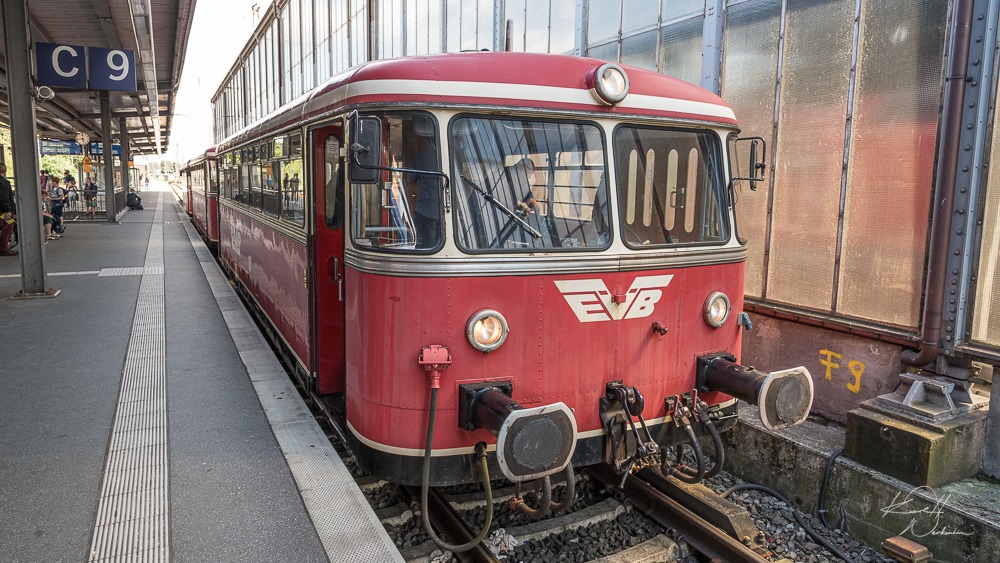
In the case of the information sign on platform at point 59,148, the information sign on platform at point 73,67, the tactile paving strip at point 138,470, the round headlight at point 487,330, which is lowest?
the tactile paving strip at point 138,470

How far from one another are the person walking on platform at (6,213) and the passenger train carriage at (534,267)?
12006 millimetres

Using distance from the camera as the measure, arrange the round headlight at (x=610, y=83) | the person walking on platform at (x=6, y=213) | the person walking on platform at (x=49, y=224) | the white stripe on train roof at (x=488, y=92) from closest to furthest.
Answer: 1. the white stripe on train roof at (x=488, y=92)
2. the round headlight at (x=610, y=83)
3. the person walking on platform at (x=6, y=213)
4. the person walking on platform at (x=49, y=224)

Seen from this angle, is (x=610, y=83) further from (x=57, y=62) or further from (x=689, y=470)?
(x=57, y=62)

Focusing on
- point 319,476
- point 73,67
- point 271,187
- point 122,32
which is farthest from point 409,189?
point 122,32

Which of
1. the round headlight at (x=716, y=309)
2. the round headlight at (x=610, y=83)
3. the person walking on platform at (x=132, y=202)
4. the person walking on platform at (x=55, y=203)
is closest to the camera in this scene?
the round headlight at (x=610, y=83)

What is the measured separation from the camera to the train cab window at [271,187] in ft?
21.7

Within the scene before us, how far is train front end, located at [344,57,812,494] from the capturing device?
380cm

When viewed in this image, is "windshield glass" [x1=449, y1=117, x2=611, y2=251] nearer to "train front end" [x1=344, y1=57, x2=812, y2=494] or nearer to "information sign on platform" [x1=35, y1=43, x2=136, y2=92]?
"train front end" [x1=344, y1=57, x2=812, y2=494]

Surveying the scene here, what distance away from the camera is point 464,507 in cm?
464

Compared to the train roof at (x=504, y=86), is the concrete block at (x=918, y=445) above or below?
below

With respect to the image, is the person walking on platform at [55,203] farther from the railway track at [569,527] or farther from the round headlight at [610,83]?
the round headlight at [610,83]

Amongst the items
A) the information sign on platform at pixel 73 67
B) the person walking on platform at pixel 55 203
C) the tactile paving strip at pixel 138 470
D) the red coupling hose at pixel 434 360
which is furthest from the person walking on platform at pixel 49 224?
the red coupling hose at pixel 434 360

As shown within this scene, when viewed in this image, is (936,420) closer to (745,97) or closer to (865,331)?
(865,331)

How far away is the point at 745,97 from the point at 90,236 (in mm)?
18902
